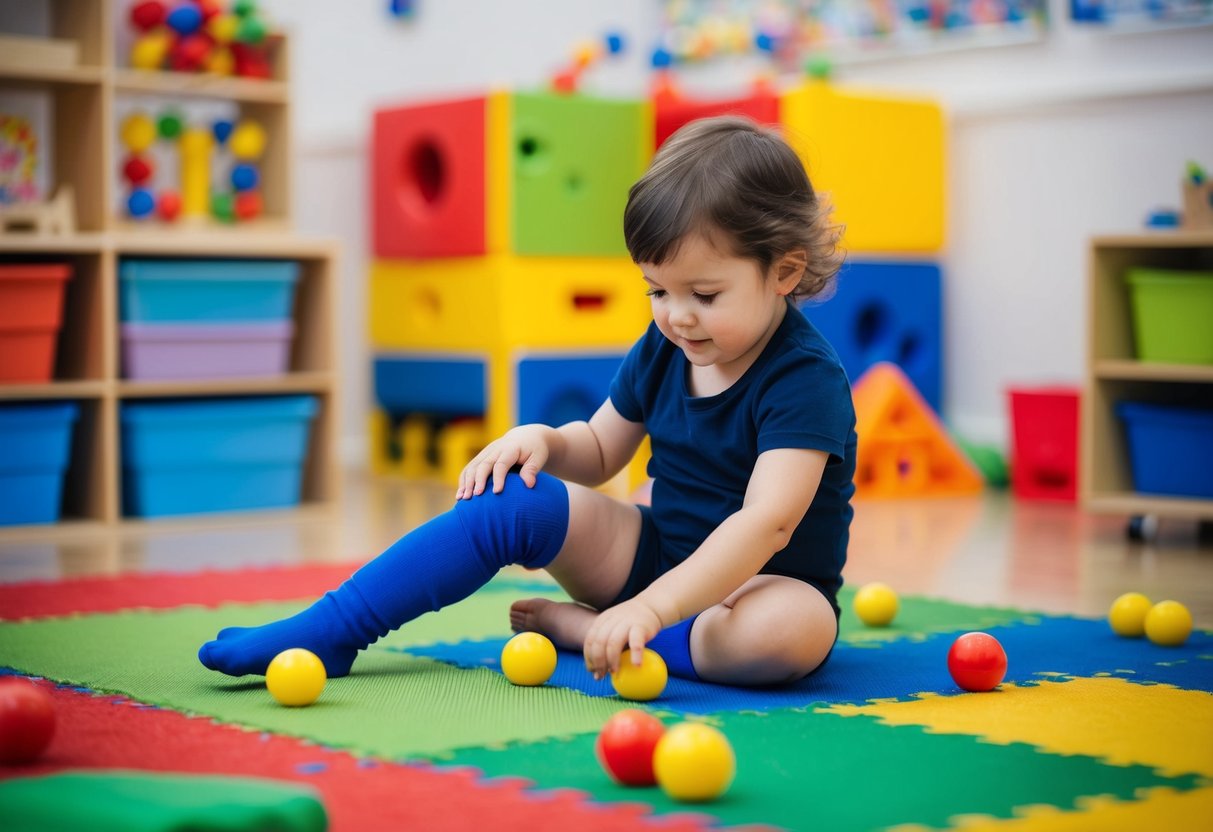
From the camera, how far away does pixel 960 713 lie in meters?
1.27

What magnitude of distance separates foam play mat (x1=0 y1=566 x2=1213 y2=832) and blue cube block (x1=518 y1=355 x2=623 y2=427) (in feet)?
5.23

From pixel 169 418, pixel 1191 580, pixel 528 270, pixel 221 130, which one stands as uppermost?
pixel 221 130

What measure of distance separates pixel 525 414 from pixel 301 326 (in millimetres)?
519

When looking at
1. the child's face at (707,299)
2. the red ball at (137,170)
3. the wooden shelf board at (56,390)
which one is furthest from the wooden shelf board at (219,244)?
the child's face at (707,299)

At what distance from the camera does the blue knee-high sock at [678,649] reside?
4.65 ft

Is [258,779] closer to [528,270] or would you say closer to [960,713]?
[960,713]

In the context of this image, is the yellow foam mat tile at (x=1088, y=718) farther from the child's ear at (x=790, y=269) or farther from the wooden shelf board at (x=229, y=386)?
the wooden shelf board at (x=229, y=386)

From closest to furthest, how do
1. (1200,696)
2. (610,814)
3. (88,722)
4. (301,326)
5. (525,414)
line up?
(610,814)
(88,722)
(1200,696)
(301,326)
(525,414)

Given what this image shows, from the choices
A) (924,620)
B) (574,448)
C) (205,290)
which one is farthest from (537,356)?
(574,448)

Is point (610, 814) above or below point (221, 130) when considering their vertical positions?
below

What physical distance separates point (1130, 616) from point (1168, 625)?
6 centimetres

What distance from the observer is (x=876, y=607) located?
1.75 metres

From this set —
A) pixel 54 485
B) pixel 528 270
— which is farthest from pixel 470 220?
pixel 54 485

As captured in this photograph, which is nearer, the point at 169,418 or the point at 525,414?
the point at 169,418
